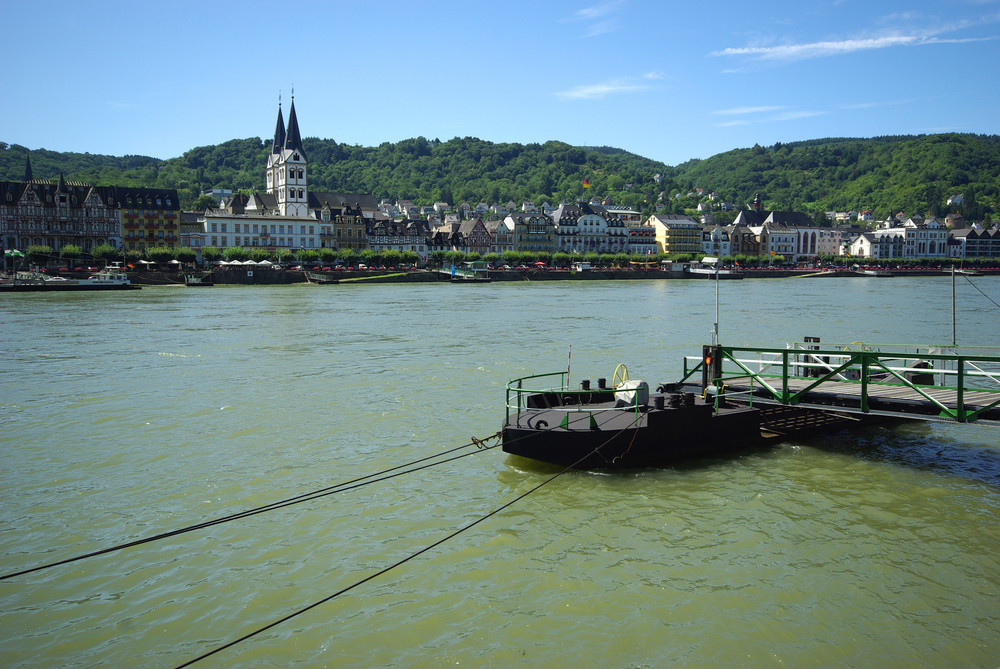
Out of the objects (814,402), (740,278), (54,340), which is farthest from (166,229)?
(814,402)

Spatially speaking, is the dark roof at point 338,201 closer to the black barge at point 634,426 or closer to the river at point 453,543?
the river at point 453,543

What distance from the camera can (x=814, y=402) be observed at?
658 inches

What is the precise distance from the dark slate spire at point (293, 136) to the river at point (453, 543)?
121697mm

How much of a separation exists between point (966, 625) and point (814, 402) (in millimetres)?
7925

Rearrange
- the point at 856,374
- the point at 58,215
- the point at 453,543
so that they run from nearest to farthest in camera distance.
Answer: the point at 453,543, the point at 856,374, the point at 58,215

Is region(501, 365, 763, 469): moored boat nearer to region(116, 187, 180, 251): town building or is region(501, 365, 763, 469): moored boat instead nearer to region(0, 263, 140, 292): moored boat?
region(0, 263, 140, 292): moored boat

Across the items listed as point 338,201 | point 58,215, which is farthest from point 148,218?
point 338,201

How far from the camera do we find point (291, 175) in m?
135

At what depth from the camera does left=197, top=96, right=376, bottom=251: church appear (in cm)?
12081

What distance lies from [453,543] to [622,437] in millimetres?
4532

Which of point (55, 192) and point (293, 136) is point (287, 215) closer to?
point (293, 136)

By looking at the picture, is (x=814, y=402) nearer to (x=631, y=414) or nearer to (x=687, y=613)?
(x=631, y=414)

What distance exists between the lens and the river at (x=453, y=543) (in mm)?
8914

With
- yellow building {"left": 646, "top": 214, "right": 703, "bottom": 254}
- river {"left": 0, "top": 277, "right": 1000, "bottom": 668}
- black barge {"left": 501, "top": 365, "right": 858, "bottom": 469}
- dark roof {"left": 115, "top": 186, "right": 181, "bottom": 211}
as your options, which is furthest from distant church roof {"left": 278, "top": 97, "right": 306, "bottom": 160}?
black barge {"left": 501, "top": 365, "right": 858, "bottom": 469}
